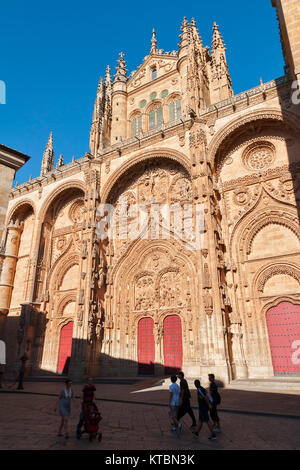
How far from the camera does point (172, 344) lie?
57.8 feet

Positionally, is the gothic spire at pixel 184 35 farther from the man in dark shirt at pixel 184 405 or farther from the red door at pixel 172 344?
the man in dark shirt at pixel 184 405

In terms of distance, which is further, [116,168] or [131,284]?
[116,168]

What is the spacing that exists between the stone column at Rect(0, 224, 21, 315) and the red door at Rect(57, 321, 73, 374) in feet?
19.6

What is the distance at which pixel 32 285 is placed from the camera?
22797mm

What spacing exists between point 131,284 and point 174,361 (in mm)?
5443

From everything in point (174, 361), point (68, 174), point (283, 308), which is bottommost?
point (174, 361)

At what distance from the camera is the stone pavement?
558 centimetres

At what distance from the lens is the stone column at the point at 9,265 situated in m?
24.6

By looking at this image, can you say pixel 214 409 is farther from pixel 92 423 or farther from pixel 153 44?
pixel 153 44

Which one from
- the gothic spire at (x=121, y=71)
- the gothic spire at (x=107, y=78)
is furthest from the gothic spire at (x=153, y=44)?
the gothic spire at (x=107, y=78)
